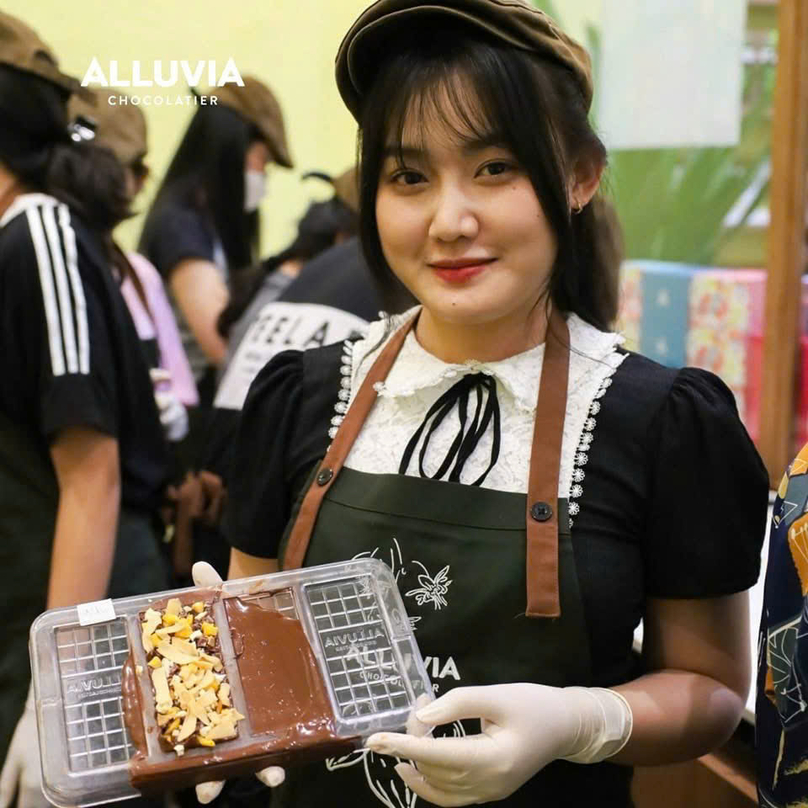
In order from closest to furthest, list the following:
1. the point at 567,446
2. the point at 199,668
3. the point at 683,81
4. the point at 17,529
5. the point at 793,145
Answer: the point at 199,668 → the point at 567,446 → the point at 17,529 → the point at 793,145 → the point at 683,81

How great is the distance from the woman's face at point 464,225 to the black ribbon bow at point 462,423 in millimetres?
88

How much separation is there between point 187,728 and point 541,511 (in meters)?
0.41

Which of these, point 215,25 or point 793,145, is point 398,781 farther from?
point 793,145

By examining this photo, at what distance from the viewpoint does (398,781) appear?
42.2 inches

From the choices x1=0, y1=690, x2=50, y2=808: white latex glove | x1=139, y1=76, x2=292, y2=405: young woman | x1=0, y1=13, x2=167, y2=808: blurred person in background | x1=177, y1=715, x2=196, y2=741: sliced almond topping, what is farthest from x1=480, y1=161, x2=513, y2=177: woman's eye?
x1=139, y1=76, x2=292, y2=405: young woman

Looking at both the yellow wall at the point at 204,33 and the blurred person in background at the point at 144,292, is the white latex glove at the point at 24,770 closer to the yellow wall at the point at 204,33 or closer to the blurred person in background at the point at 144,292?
the blurred person in background at the point at 144,292

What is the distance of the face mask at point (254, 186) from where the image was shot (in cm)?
233

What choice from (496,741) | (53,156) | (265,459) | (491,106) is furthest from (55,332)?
(496,741)

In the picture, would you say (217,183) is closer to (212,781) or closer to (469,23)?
(469,23)

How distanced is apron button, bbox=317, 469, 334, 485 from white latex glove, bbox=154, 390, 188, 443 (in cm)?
98

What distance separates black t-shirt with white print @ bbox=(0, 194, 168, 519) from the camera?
1442 mm

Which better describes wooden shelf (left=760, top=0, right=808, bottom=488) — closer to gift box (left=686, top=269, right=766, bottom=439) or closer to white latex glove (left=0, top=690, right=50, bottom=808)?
gift box (left=686, top=269, right=766, bottom=439)

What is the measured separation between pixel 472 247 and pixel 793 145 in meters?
1.26

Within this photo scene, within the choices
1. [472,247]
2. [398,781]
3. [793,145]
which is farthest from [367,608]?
[793,145]
